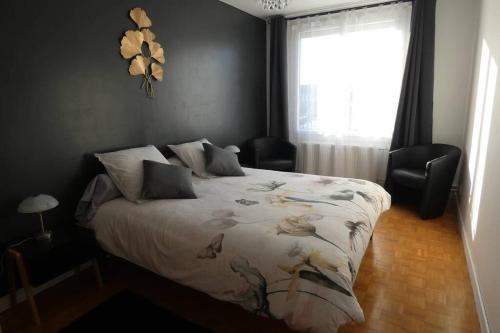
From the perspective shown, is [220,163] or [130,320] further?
[220,163]

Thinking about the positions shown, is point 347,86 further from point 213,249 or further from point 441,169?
point 213,249

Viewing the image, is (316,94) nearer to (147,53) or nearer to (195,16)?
(195,16)

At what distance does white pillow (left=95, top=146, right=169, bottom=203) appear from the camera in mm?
2477

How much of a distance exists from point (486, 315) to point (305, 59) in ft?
12.7

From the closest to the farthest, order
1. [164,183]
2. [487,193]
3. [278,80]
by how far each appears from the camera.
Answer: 1. [487,193]
2. [164,183]
3. [278,80]

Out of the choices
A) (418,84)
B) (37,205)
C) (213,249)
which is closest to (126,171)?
(37,205)

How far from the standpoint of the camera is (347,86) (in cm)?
438

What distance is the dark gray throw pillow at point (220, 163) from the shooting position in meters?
3.18

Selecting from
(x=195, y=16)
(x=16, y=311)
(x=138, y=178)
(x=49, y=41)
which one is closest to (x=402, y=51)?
(x=195, y=16)

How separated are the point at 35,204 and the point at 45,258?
36 centimetres

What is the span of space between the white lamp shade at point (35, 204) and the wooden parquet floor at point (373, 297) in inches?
28.0

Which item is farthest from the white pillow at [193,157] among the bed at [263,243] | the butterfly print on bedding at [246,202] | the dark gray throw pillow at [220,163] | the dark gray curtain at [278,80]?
the dark gray curtain at [278,80]

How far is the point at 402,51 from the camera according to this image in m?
3.93

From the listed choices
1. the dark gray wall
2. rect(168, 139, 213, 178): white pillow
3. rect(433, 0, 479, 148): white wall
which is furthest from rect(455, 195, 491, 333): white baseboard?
the dark gray wall
